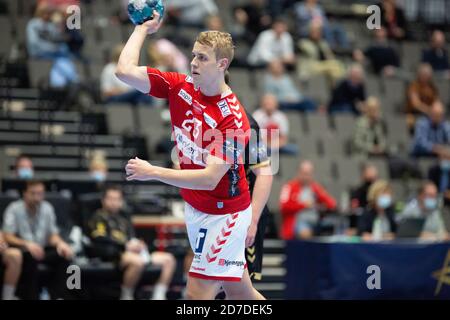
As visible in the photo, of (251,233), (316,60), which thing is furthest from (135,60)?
(316,60)

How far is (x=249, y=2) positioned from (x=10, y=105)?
6.25 m

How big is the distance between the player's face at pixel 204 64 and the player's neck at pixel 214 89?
0.06m

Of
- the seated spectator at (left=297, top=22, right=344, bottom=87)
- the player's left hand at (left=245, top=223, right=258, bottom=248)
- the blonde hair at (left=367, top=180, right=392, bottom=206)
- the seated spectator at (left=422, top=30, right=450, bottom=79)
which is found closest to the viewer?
the player's left hand at (left=245, top=223, right=258, bottom=248)

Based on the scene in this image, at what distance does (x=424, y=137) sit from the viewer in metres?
17.9

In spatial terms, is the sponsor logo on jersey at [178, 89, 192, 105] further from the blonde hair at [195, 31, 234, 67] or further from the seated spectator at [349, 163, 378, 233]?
the seated spectator at [349, 163, 378, 233]

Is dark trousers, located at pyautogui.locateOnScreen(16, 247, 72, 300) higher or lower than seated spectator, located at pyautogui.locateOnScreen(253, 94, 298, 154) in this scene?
lower

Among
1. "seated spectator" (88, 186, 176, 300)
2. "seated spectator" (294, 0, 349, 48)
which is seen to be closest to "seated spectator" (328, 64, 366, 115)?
"seated spectator" (294, 0, 349, 48)

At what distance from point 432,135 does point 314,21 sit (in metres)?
3.36

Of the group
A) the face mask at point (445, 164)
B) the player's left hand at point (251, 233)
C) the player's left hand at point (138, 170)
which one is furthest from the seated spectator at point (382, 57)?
the player's left hand at point (138, 170)

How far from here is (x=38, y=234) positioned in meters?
12.1

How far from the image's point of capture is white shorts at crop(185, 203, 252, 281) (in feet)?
22.9

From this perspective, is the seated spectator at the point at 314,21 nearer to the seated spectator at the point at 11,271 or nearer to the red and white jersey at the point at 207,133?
the seated spectator at the point at 11,271

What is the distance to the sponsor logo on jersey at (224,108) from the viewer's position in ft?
22.8

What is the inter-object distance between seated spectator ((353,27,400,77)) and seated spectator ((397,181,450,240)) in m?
4.88
